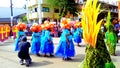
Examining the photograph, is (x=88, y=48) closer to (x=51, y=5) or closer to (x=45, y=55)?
(x=45, y=55)

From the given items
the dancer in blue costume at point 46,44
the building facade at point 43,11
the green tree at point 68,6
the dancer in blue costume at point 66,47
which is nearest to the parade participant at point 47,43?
the dancer in blue costume at point 46,44

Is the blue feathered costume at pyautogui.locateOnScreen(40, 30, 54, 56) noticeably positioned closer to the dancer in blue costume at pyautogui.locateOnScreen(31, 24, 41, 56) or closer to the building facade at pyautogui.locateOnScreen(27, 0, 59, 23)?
the dancer in blue costume at pyautogui.locateOnScreen(31, 24, 41, 56)

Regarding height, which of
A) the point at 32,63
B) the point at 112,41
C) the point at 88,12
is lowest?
the point at 32,63

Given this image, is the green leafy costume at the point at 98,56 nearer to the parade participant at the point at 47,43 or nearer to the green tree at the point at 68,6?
the parade participant at the point at 47,43

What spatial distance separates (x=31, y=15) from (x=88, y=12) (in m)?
47.1

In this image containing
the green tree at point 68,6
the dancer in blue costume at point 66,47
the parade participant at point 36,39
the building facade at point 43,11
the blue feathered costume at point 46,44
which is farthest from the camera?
the building facade at point 43,11

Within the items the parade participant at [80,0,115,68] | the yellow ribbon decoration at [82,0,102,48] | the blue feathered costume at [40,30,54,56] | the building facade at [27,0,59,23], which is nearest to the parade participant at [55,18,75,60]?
the blue feathered costume at [40,30,54,56]

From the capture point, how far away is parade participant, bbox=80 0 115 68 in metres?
6.17

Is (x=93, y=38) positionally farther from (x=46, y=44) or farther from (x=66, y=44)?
(x=46, y=44)

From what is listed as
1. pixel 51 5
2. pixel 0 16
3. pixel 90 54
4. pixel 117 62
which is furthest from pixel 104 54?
pixel 0 16

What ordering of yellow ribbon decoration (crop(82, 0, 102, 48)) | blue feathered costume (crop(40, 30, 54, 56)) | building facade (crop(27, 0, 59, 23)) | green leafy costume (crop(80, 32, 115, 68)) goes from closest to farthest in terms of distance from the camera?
yellow ribbon decoration (crop(82, 0, 102, 48))
green leafy costume (crop(80, 32, 115, 68))
blue feathered costume (crop(40, 30, 54, 56))
building facade (crop(27, 0, 59, 23))

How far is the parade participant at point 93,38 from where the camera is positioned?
6169mm

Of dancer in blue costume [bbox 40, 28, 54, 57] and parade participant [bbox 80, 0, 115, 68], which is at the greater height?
parade participant [bbox 80, 0, 115, 68]

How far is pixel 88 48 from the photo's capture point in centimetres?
658
